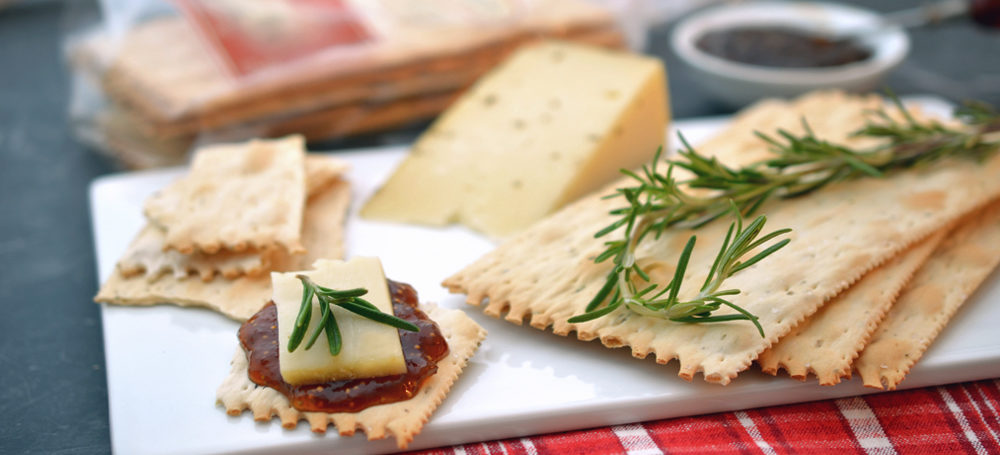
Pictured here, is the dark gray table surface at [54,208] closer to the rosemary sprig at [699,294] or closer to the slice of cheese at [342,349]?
the slice of cheese at [342,349]

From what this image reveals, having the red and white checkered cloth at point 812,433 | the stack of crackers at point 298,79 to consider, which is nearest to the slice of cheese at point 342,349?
the red and white checkered cloth at point 812,433

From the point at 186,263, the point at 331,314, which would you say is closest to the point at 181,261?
the point at 186,263

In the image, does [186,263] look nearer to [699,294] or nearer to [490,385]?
[490,385]

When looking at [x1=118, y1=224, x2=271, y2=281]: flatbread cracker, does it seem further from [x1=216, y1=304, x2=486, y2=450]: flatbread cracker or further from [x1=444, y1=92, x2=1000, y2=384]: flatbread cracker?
[x1=444, y1=92, x2=1000, y2=384]: flatbread cracker

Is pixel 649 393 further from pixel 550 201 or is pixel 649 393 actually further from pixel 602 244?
pixel 550 201

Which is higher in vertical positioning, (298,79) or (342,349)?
(342,349)

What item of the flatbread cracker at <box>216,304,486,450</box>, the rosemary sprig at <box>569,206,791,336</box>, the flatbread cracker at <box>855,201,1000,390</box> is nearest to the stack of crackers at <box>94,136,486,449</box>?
the flatbread cracker at <box>216,304,486,450</box>
